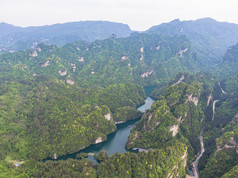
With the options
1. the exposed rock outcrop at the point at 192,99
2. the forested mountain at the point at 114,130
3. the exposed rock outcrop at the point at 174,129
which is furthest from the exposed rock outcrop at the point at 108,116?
the exposed rock outcrop at the point at 192,99

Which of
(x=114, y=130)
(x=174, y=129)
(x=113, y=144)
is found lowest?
(x=113, y=144)

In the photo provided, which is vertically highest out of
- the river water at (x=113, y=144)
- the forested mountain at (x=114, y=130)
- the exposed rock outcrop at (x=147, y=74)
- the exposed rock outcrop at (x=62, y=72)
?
the exposed rock outcrop at (x=62, y=72)

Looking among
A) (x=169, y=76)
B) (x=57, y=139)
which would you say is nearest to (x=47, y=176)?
(x=57, y=139)

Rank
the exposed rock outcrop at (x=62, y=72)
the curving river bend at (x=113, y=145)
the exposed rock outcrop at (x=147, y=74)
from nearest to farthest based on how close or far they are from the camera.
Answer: the curving river bend at (x=113, y=145)
the exposed rock outcrop at (x=62, y=72)
the exposed rock outcrop at (x=147, y=74)

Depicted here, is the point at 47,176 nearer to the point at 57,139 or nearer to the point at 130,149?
the point at 57,139

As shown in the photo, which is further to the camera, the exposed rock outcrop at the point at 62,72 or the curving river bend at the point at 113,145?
the exposed rock outcrop at the point at 62,72

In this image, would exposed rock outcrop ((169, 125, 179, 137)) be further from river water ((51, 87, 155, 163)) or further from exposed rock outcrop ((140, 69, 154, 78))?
exposed rock outcrop ((140, 69, 154, 78))

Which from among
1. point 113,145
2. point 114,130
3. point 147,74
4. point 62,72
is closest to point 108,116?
point 114,130

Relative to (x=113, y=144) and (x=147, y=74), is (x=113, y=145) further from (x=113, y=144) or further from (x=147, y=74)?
(x=147, y=74)

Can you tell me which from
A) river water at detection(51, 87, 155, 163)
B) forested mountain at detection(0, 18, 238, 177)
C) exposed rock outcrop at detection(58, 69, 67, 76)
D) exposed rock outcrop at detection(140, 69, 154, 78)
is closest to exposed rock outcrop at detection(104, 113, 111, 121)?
forested mountain at detection(0, 18, 238, 177)

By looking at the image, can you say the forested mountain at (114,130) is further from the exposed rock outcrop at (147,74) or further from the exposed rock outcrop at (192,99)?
the exposed rock outcrop at (147,74)

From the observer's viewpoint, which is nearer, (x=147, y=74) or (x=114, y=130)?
(x=114, y=130)

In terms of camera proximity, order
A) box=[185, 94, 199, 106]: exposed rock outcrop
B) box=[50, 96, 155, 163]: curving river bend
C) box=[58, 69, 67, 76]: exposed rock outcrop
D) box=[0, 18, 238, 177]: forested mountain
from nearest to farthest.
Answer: box=[0, 18, 238, 177]: forested mountain
box=[50, 96, 155, 163]: curving river bend
box=[185, 94, 199, 106]: exposed rock outcrop
box=[58, 69, 67, 76]: exposed rock outcrop
